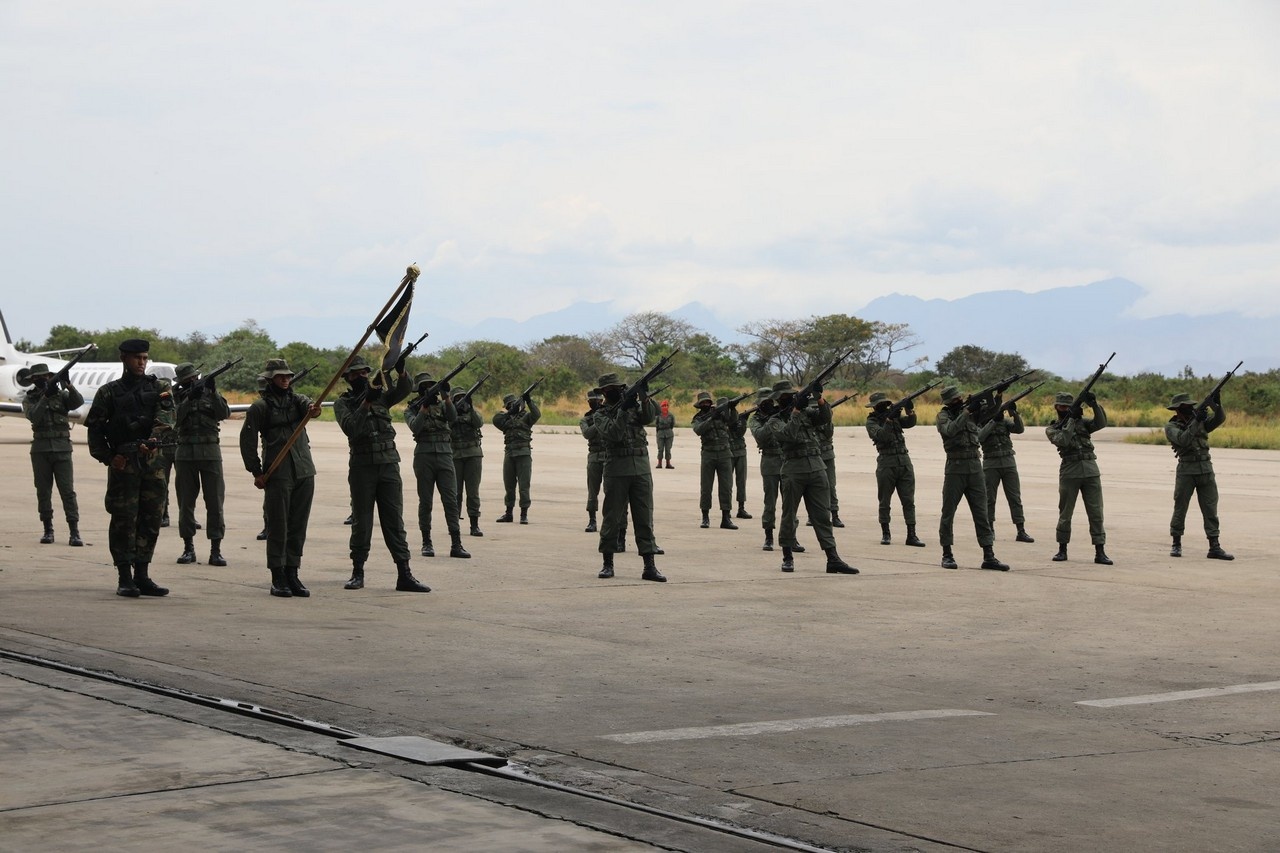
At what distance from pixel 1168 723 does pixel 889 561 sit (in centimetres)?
847

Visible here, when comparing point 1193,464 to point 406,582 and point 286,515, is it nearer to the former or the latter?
point 406,582

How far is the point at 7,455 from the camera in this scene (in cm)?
3450

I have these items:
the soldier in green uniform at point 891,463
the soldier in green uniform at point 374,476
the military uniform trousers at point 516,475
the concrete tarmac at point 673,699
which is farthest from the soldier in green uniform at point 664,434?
the soldier in green uniform at point 374,476

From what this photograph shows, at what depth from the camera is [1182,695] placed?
28.3 feet

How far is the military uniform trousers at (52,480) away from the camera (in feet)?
53.3

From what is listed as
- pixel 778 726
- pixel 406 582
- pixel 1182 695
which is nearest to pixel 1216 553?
pixel 1182 695

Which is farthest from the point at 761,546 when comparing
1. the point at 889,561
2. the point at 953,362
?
the point at 953,362

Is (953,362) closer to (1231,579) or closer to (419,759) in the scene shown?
(1231,579)

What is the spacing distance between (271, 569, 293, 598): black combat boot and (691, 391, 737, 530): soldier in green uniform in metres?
8.53

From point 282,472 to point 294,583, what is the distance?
0.94 metres

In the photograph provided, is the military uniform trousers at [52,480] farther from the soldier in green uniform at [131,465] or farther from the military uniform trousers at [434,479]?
the soldier in green uniform at [131,465]

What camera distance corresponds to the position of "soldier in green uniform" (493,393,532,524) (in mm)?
20438

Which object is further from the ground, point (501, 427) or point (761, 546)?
point (501, 427)

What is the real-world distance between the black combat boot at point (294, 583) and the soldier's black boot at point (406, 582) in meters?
0.82
